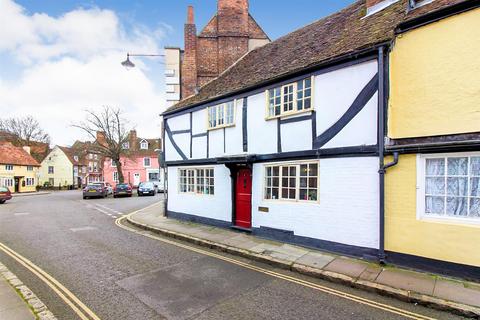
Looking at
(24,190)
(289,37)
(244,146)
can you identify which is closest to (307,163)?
(244,146)

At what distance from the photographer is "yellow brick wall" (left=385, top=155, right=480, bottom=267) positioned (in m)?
4.96

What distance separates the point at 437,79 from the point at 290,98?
3.64 meters

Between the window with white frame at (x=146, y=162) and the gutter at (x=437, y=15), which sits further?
the window with white frame at (x=146, y=162)

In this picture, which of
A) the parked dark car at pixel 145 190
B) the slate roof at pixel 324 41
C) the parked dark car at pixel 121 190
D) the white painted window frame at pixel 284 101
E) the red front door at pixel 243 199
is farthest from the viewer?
the parked dark car at pixel 145 190

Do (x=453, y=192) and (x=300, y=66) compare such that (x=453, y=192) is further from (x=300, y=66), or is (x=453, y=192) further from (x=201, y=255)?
(x=201, y=255)

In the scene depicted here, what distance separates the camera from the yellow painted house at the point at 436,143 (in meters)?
5.04

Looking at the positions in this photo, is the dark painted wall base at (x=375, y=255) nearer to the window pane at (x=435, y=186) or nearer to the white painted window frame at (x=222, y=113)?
the window pane at (x=435, y=186)

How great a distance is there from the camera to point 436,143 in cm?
524

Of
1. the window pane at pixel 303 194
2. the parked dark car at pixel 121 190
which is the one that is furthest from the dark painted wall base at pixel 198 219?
the parked dark car at pixel 121 190

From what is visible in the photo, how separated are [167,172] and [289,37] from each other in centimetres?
885

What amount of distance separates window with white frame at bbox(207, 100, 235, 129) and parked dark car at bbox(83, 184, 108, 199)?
2001 centimetres

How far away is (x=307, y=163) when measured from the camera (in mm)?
7387

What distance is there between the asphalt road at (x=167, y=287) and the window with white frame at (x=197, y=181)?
3.18 m

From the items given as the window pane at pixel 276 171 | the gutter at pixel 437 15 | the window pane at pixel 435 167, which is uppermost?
the gutter at pixel 437 15
